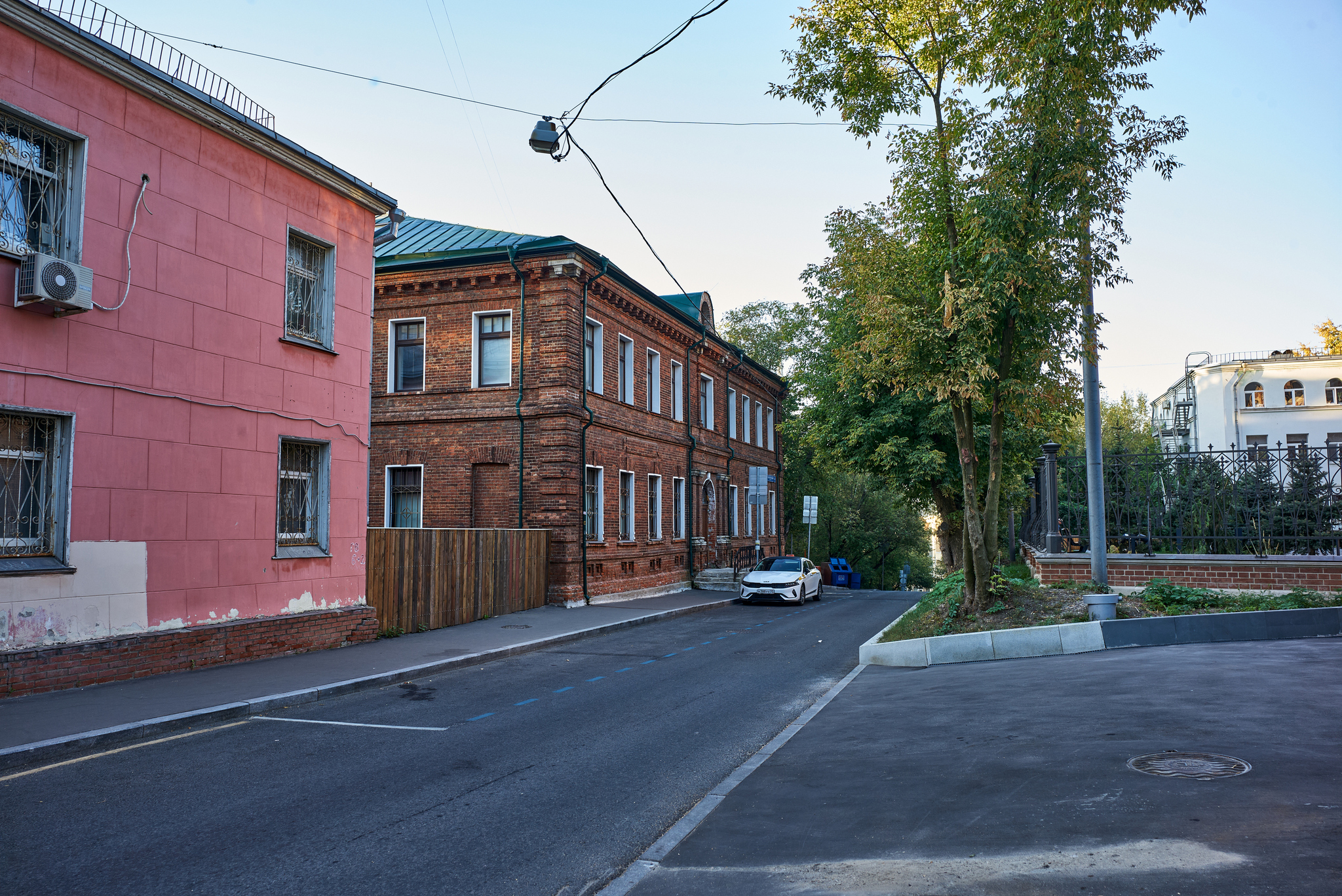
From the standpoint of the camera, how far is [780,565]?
25703 millimetres

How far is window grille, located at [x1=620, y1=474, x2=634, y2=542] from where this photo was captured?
24.2 metres

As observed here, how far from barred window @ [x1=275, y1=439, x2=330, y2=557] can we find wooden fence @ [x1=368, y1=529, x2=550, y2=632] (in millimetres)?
1095

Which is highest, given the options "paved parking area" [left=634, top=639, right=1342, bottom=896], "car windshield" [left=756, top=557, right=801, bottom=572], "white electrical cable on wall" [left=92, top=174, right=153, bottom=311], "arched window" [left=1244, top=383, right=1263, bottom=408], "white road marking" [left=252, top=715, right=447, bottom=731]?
"arched window" [left=1244, top=383, right=1263, bottom=408]

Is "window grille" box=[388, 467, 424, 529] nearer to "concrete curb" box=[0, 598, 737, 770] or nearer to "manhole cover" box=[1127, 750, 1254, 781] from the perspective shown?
"concrete curb" box=[0, 598, 737, 770]

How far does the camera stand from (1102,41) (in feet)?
39.0

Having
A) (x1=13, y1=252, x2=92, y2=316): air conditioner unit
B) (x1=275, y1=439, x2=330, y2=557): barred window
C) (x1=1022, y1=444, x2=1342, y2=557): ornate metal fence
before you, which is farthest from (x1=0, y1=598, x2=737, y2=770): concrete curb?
(x1=1022, y1=444, x2=1342, y2=557): ornate metal fence

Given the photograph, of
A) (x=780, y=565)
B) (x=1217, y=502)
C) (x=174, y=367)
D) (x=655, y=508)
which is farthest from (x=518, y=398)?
(x=1217, y=502)

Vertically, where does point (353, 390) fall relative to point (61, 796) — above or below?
above

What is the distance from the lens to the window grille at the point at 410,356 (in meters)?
22.6

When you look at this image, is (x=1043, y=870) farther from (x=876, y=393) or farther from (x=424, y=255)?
A: (x=876, y=393)

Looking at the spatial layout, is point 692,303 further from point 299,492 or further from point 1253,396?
point 1253,396

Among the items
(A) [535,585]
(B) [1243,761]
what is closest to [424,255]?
(A) [535,585]

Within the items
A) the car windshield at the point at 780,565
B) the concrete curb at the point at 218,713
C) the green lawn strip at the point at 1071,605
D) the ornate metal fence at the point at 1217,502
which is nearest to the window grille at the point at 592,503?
the car windshield at the point at 780,565

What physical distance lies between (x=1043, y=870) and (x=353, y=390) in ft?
41.5
